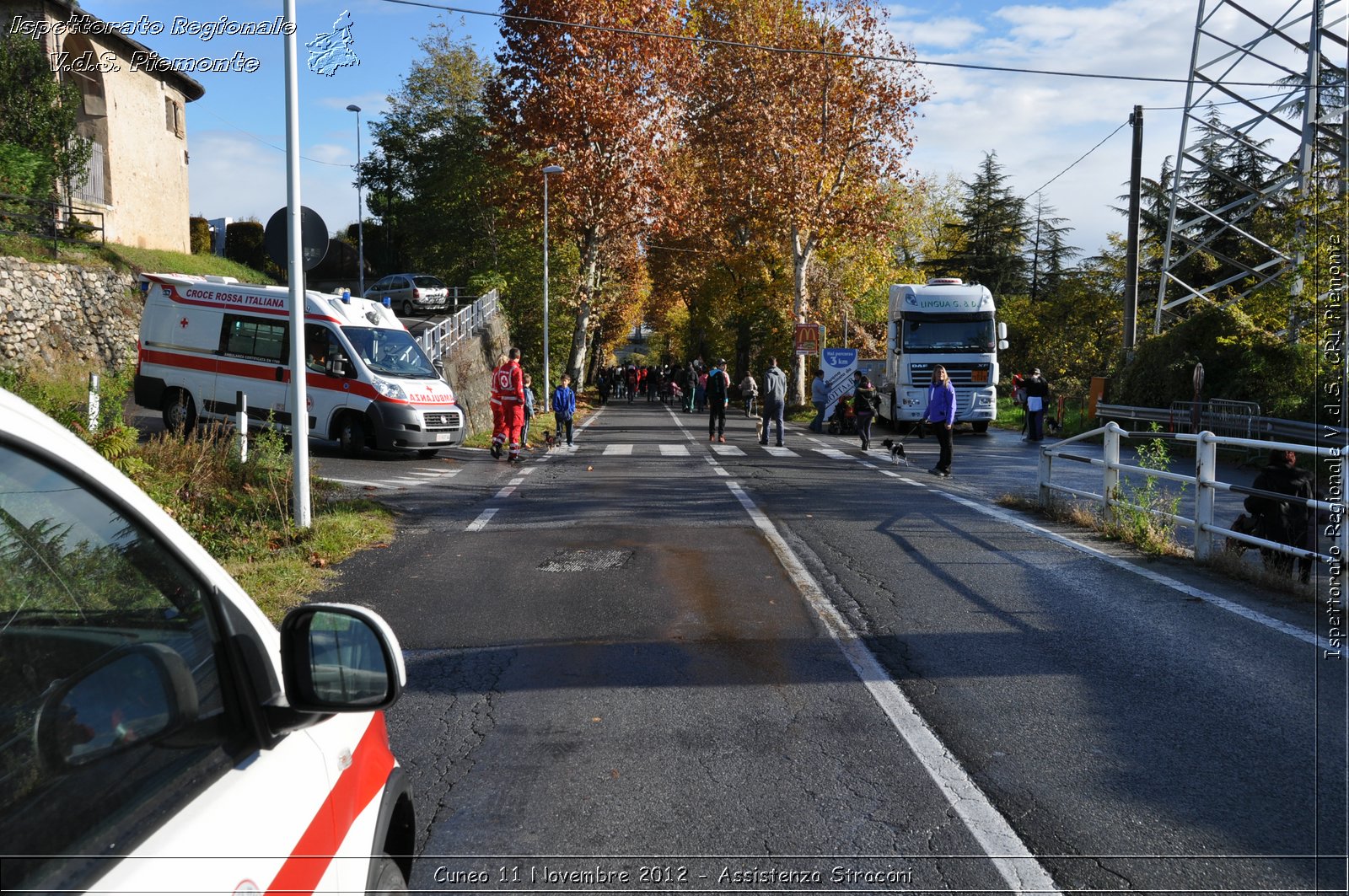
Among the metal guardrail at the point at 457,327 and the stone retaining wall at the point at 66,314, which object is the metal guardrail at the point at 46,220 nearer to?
the stone retaining wall at the point at 66,314

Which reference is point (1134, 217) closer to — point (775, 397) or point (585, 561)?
point (775, 397)

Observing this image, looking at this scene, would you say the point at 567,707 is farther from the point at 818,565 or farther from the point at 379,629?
the point at 818,565

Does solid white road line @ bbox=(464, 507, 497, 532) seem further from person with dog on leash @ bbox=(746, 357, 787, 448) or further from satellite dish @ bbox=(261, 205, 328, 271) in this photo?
person with dog on leash @ bbox=(746, 357, 787, 448)

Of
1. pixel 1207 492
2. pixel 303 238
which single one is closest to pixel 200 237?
pixel 303 238

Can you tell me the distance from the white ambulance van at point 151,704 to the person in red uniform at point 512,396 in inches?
648

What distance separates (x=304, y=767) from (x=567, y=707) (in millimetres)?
3276

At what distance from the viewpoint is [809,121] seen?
3706cm

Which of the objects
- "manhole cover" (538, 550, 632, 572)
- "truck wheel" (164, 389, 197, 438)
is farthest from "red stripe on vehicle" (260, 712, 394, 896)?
"truck wheel" (164, 389, 197, 438)

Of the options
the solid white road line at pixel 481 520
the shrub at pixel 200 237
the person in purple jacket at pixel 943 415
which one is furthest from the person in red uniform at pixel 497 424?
the shrub at pixel 200 237

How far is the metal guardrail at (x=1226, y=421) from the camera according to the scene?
1792 cm

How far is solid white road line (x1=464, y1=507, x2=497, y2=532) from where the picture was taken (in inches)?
429

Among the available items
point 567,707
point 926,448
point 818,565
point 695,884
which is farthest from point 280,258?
point 926,448

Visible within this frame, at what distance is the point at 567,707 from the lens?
5094 millimetres

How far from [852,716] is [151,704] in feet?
12.5
